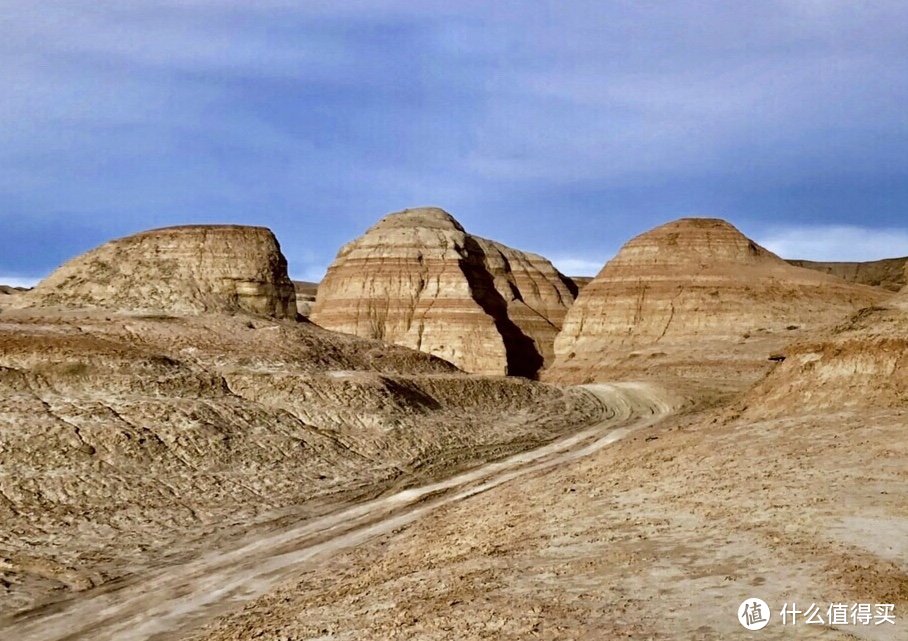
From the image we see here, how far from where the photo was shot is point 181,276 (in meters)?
50.7

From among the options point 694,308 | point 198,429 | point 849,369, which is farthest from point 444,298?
point 849,369

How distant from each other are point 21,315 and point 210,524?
899 inches

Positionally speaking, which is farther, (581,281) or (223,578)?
(581,281)

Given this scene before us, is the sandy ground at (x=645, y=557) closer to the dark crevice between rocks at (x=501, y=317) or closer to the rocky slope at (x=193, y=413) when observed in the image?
the rocky slope at (x=193, y=413)

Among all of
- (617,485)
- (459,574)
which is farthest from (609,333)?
(459,574)

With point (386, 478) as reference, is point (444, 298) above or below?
above

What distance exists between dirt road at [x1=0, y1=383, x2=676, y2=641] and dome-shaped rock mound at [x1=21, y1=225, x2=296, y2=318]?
67.0 ft

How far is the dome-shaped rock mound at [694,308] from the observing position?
69875 mm

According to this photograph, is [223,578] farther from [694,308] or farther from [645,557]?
[694,308]

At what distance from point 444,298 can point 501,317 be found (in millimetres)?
6260

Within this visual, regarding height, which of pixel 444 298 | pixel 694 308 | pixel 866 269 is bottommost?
pixel 694 308

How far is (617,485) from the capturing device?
2312 centimetres

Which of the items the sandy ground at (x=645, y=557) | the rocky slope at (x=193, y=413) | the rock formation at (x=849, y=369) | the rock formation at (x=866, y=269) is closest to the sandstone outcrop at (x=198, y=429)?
the rocky slope at (x=193, y=413)

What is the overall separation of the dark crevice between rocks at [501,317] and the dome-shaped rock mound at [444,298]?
13 centimetres
